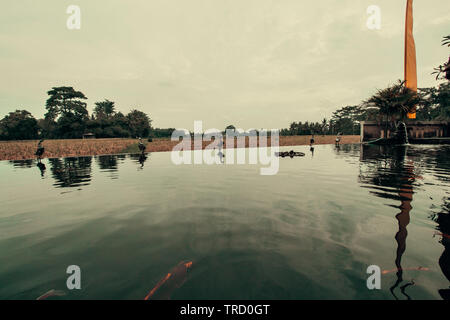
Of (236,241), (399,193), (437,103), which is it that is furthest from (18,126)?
(437,103)

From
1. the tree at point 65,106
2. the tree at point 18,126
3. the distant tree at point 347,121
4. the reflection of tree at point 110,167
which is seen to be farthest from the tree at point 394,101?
the tree at point 18,126

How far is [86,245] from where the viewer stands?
12.4 feet

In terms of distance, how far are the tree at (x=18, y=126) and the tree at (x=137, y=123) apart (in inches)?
1013

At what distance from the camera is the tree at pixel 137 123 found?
6355 centimetres

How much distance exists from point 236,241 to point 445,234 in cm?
376

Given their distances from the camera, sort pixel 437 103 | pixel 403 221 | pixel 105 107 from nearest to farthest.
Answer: pixel 403 221
pixel 437 103
pixel 105 107

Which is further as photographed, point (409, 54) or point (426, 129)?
point (409, 54)

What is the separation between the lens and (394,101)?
1134 inches

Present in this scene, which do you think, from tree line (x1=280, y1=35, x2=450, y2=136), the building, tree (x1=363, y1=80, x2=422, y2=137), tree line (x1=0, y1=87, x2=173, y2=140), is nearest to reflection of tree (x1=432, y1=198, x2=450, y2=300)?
tree line (x1=280, y1=35, x2=450, y2=136)

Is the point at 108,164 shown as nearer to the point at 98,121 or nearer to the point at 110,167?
the point at 110,167

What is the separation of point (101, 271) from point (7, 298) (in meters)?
1.00

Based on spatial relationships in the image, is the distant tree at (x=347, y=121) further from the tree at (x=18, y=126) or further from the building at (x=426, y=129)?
the tree at (x=18, y=126)

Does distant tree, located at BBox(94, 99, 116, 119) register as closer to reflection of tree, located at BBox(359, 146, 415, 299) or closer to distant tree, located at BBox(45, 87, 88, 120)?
distant tree, located at BBox(45, 87, 88, 120)
